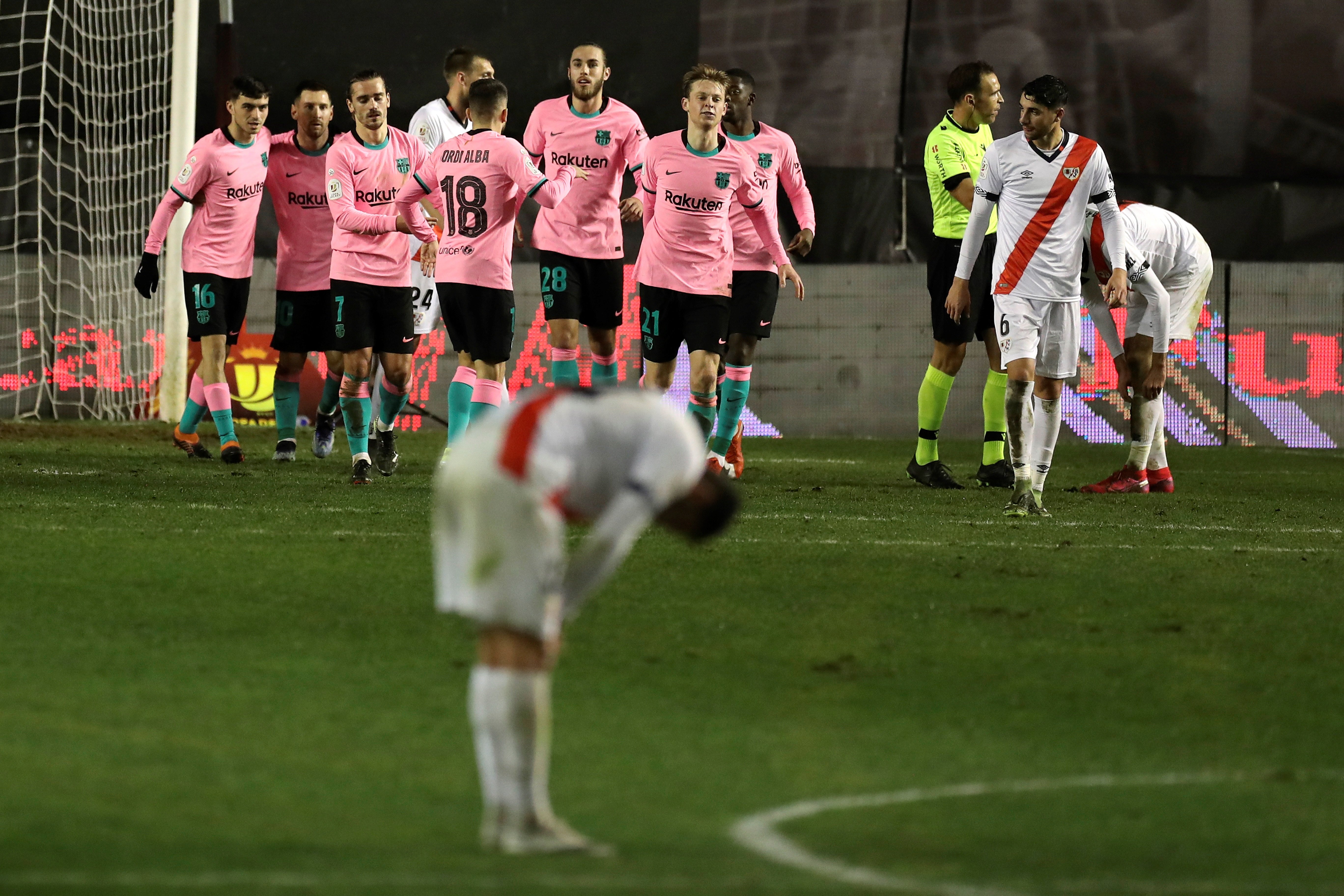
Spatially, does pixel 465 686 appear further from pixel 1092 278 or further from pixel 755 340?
pixel 1092 278

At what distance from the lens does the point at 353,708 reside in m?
4.84

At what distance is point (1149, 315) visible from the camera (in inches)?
420

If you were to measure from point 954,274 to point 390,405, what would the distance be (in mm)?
3275

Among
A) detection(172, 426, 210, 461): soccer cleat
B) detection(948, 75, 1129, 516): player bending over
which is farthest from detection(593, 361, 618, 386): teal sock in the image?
detection(948, 75, 1129, 516): player bending over

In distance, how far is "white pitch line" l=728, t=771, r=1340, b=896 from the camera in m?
3.38

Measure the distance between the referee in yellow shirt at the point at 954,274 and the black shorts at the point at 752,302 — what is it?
3.14ft

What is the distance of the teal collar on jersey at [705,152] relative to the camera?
34.4 feet

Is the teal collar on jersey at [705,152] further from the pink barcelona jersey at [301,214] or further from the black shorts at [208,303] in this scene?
the black shorts at [208,303]

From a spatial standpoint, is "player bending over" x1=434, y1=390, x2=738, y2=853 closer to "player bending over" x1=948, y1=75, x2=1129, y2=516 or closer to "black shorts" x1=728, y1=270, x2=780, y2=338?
"player bending over" x1=948, y1=75, x2=1129, y2=516

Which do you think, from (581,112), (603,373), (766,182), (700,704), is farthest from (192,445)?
(700,704)

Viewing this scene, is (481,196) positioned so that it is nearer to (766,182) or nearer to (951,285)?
(766,182)

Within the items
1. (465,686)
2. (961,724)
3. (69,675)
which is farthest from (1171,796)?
(69,675)

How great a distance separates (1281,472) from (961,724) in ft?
28.2

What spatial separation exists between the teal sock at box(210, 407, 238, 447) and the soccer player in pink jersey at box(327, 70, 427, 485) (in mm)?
914
